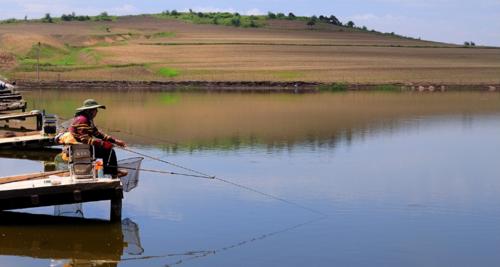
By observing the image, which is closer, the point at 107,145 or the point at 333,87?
the point at 107,145

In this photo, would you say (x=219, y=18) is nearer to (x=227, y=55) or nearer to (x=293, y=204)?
(x=227, y=55)

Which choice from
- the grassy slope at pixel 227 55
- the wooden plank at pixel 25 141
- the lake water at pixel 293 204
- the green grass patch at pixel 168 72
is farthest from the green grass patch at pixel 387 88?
the wooden plank at pixel 25 141

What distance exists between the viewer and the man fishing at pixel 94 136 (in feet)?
42.5

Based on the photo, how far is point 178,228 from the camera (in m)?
12.8

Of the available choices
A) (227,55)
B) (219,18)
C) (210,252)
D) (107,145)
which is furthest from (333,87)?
(219,18)

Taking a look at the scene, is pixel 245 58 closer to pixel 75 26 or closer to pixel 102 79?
pixel 102 79

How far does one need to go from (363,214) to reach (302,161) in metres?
5.76

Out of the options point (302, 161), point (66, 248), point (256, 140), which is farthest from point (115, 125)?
point (66, 248)

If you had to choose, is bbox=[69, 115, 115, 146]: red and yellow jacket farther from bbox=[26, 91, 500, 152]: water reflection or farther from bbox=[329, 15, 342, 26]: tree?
bbox=[329, 15, 342, 26]: tree

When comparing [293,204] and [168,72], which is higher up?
[168,72]

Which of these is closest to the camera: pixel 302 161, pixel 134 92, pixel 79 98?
pixel 302 161

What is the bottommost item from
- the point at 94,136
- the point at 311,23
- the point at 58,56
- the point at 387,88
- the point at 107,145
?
the point at 387,88

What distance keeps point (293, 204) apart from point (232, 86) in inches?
Result: 1647

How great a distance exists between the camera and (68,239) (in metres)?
12.0
